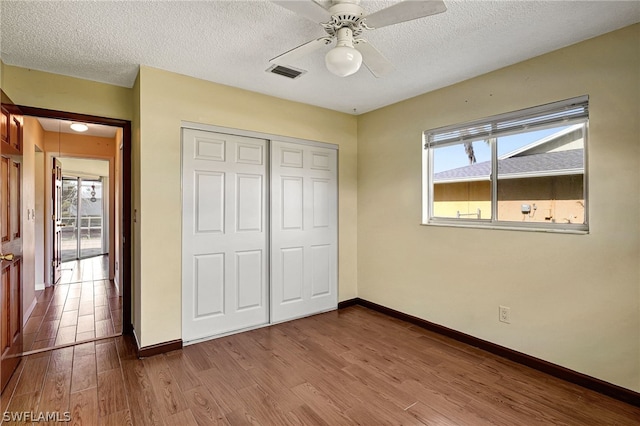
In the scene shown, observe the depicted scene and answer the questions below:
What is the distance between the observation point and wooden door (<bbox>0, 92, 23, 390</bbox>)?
7.02ft

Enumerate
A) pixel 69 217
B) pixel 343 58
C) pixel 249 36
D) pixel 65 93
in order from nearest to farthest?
pixel 343 58 → pixel 249 36 → pixel 65 93 → pixel 69 217

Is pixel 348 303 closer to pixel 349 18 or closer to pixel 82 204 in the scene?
pixel 349 18

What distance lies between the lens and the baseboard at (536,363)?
2114mm

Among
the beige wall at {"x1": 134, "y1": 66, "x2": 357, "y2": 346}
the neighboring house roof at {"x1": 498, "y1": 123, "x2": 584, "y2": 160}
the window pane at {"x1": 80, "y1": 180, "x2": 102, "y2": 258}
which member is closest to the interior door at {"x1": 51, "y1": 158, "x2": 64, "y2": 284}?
the window pane at {"x1": 80, "y1": 180, "x2": 102, "y2": 258}

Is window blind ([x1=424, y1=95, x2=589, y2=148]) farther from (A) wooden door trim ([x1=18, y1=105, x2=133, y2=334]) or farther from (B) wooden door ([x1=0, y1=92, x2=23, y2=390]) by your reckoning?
(B) wooden door ([x1=0, y1=92, x2=23, y2=390])

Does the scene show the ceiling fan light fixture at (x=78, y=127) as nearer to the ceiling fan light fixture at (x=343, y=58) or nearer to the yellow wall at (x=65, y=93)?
the yellow wall at (x=65, y=93)

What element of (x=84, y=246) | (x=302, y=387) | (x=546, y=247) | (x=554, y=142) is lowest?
(x=302, y=387)

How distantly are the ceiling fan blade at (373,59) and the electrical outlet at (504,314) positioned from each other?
7.21ft

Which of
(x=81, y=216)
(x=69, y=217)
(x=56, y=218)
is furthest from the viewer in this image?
(x=81, y=216)

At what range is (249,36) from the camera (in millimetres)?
2229

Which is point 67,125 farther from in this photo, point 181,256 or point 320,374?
point 320,374

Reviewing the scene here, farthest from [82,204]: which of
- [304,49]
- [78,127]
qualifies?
[304,49]

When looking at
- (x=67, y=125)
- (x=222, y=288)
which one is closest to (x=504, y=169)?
(x=222, y=288)

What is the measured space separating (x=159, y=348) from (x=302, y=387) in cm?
138
